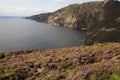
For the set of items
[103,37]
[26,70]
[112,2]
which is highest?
[112,2]

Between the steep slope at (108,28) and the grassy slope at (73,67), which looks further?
the steep slope at (108,28)

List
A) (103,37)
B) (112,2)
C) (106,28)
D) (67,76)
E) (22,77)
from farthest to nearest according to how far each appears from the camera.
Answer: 1. (112,2)
2. (106,28)
3. (103,37)
4. (22,77)
5. (67,76)

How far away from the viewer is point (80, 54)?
35656 mm

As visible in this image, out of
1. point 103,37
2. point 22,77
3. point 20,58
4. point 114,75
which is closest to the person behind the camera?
point 114,75

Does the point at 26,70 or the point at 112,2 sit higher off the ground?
the point at 112,2

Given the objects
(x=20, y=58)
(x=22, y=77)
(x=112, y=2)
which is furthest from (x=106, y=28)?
(x=22, y=77)

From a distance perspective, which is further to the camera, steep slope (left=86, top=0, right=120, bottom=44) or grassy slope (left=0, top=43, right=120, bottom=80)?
steep slope (left=86, top=0, right=120, bottom=44)

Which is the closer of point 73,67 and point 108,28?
point 73,67

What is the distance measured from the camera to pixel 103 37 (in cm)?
12950

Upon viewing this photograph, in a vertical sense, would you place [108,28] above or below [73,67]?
below

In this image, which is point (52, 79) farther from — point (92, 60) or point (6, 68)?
point (6, 68)

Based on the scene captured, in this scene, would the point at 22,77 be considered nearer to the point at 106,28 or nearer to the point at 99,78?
the point at 99,78

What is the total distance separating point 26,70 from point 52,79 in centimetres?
662

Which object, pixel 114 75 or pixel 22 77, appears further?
pixel 22 77
